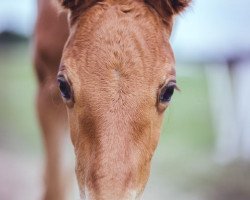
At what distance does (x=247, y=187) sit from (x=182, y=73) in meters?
1.24

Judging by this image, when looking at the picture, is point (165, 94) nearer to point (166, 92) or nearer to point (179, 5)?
point (166, 92)

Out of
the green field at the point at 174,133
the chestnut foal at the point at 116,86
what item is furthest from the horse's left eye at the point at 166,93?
the green field at the point at 174,133

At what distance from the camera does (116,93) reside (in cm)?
140

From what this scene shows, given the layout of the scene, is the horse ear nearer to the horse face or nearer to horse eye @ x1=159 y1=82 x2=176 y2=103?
the horse face

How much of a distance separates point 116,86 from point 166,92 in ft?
0.49

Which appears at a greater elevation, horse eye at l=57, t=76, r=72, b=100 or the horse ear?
the horse ear

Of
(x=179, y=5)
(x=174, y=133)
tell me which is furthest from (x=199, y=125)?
(x=179, y=5)

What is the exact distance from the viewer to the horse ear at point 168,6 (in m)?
1.63

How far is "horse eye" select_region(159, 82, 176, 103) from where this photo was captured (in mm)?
1475

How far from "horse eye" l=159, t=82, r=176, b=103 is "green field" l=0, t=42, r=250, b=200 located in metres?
1.23

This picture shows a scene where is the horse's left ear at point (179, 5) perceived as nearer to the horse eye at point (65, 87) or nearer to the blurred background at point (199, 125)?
the horse eye at point (65, 87)

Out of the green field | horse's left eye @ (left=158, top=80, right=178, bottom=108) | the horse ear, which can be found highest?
the horse ear

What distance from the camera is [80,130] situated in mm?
1492

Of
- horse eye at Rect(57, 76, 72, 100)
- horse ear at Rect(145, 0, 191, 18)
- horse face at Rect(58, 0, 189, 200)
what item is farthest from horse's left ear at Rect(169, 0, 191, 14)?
horse eye at Rect(57, 76, 72, 100)
